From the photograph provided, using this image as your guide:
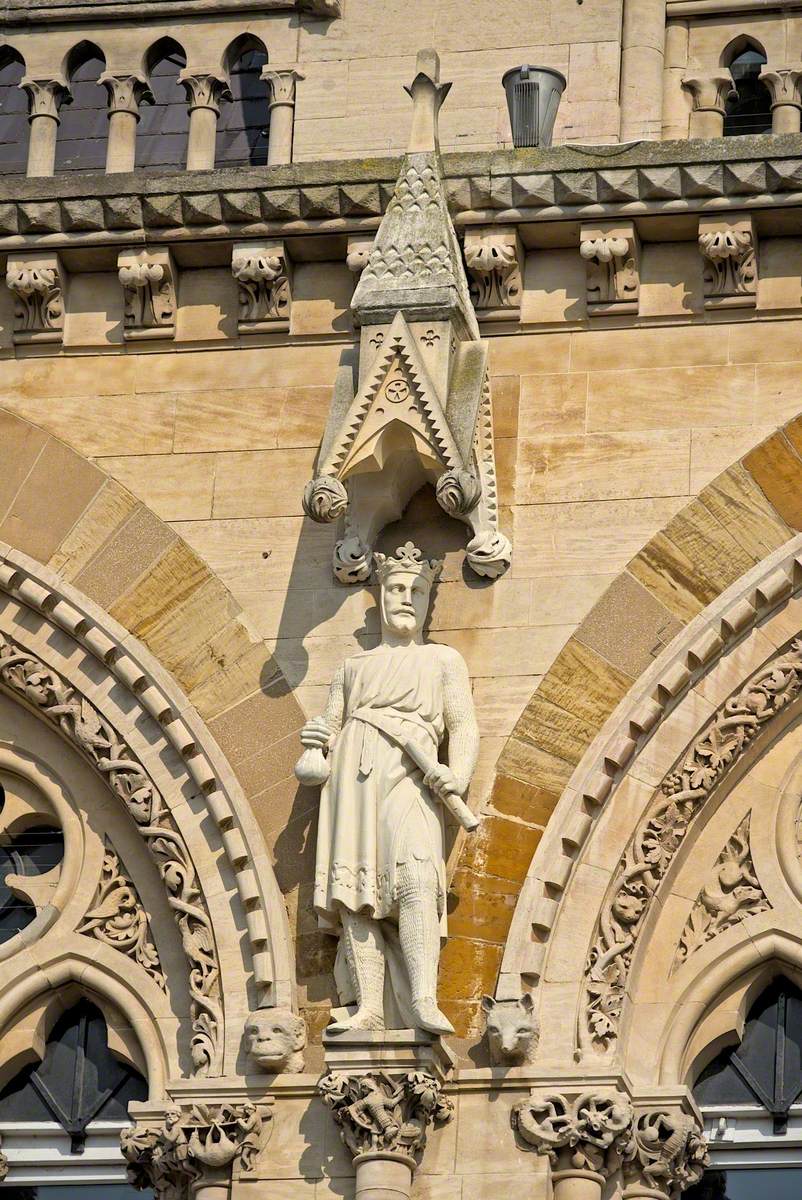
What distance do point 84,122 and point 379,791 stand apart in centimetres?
612

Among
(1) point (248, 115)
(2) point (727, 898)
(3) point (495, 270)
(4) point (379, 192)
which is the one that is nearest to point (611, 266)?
(3) point (495, 270)

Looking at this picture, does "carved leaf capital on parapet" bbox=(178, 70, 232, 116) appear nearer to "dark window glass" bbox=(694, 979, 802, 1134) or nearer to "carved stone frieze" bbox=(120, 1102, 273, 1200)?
"carved stone frieze" bbox=(120, 1102, 273, 1200)

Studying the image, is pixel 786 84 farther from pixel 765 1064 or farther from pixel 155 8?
pixel 765 1064

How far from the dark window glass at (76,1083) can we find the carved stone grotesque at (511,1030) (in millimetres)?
2003

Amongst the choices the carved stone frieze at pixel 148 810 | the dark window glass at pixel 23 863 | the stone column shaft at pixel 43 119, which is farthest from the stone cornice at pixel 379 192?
the dark window glass at pixel 23 863

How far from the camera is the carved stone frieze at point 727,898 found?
1798 cm

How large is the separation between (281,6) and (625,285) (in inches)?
102

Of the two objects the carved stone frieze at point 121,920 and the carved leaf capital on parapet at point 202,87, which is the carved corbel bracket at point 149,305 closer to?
the carved leaf capital on parapet at point 202,87

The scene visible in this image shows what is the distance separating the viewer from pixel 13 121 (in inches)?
890

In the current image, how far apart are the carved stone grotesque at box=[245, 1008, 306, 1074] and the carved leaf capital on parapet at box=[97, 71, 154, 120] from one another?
5.14m

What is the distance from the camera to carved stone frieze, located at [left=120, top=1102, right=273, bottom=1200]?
57.5 feet

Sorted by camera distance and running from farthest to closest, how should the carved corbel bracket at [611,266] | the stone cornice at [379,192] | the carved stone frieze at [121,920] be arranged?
the carved corbel bracket at [611,266] < the stone cornice at [379,192] < the carved stone frieze at [121,920]

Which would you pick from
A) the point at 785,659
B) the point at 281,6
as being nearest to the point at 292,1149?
the point at 785,659

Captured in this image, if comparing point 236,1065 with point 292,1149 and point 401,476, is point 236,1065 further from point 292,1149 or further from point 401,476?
point 401,476
